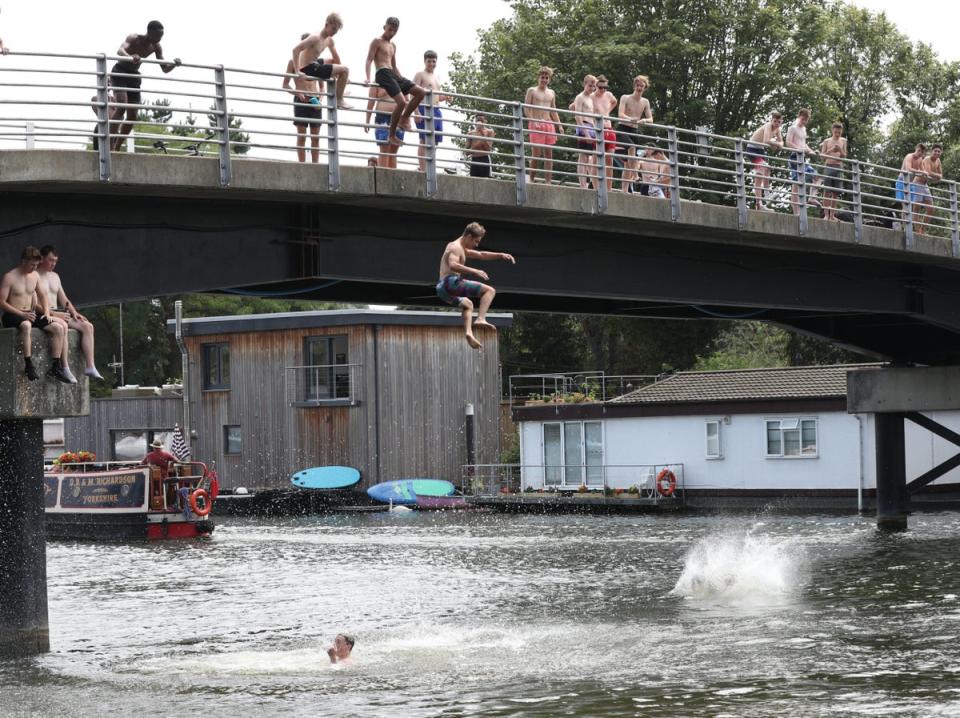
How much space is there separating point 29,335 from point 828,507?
28.3 metres

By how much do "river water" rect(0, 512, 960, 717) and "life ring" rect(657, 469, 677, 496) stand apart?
291 inches

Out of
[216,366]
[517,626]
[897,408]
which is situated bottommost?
[517,626]

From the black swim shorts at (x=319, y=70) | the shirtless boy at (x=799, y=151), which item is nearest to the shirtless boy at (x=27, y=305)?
the black swim shorts at (x=319, y=70)

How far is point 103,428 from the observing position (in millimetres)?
53219

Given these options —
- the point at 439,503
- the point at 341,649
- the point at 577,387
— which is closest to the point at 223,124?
the point at 341,649

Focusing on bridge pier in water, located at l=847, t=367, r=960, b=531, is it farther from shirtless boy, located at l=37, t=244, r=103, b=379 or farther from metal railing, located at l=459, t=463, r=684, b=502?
shirtless boy, located at l=37, t=244, r=103, b=379

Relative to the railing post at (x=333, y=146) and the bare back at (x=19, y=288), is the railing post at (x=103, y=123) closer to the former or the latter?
the bare back at (x=19, y=288)

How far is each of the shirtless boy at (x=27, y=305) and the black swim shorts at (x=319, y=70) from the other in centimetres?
446

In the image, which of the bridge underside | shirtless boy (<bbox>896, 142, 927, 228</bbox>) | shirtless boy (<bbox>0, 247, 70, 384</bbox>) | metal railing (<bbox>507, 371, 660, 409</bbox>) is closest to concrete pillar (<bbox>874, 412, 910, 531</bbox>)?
the bridge underside

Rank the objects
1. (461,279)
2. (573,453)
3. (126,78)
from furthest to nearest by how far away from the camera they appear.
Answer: (573,453), (126,78), (461,279)

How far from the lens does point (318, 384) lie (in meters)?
48.7

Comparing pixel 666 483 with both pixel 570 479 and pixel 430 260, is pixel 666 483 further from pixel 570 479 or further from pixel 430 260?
pixel 430 260

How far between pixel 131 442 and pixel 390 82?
36.0m

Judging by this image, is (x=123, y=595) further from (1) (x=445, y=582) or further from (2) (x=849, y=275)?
(2) (x=849, y=275)
